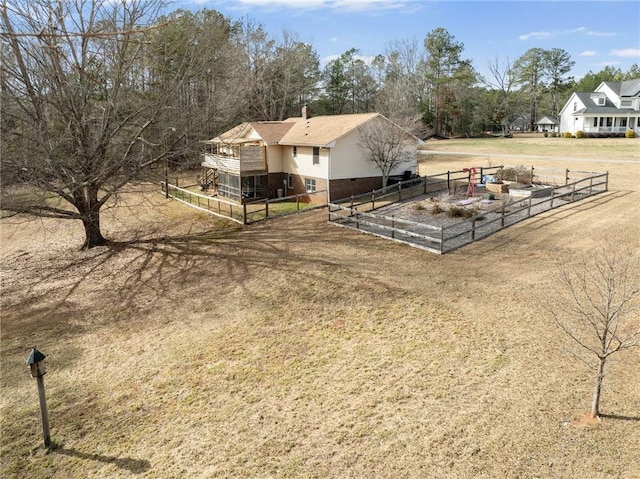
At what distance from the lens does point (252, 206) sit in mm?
29562

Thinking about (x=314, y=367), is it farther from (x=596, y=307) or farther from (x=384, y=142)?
(x=384, y=142)

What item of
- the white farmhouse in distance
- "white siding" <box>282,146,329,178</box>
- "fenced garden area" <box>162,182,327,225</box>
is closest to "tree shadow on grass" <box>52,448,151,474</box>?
"fenced garden area" <box>162,182,327,225</box>

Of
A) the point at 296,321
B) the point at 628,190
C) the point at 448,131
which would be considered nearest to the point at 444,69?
the point at 448,131

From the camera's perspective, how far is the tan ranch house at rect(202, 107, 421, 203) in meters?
28.4

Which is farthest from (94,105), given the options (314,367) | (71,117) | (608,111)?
→ (608,111)

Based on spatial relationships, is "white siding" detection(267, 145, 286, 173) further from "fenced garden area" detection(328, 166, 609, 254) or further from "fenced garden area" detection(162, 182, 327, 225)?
"fenced garden area" detection(328, 166, 609, 254)

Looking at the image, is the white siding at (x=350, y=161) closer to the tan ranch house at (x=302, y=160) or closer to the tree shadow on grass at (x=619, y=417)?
the tan ranch house at (x=302, y=160)

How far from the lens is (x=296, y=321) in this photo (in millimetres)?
12703

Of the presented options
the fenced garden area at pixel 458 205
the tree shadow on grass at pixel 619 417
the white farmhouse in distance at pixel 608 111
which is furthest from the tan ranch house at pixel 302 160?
the white farmhouse in distance at pixel 608 111

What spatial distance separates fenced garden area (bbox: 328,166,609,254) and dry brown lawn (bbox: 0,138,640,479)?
1110 millimetres

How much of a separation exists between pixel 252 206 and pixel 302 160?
4.60m

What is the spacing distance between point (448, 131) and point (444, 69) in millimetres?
10234

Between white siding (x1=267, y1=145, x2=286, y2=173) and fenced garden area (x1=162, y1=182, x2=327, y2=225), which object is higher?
white siding (x1=267, y1=145, x2=286, y2=173)

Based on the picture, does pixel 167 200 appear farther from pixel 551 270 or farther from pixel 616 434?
pixel 616 434
